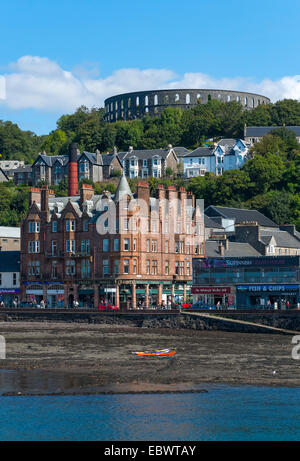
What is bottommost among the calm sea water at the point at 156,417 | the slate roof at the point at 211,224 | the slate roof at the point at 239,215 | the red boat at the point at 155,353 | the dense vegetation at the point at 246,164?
the calm sea water at the point at 156,417

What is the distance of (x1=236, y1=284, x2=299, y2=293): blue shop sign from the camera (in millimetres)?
86312

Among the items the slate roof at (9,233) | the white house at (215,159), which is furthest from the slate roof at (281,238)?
the white house at (215,159)

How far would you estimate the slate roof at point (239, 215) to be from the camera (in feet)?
419

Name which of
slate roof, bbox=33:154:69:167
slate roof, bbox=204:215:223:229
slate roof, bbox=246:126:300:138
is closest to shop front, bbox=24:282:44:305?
slate roof, bbox=204:215:223:229

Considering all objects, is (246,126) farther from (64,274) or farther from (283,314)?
(283,314)

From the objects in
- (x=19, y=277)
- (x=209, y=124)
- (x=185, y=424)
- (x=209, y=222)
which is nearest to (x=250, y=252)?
(x=209, y=222)

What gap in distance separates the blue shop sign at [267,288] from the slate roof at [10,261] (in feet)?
117

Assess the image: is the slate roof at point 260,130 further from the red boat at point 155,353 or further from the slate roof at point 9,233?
the red boat at point 155,353

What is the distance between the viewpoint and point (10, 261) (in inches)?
4441

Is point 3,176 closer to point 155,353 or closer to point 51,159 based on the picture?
point 51,159

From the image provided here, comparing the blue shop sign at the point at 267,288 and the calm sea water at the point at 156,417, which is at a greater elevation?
the blue shop sign at the point at 267,288

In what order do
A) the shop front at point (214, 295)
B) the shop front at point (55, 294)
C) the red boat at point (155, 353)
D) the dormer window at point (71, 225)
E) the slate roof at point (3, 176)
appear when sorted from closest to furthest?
the red boat at point (155, 353)
the shop front at point (214, 295)
the dormer window at point (71, 225)
the shop front at point (55, 294)
the slate roof at point (3, 176)

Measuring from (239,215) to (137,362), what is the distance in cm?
7874

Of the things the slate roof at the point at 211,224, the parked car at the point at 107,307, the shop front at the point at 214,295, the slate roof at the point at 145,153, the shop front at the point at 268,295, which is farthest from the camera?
the slate roof at the point at 145,153
